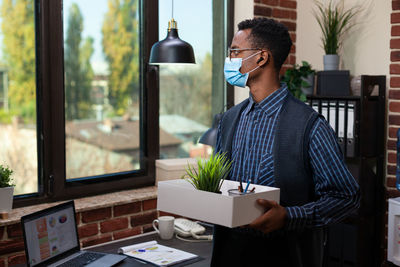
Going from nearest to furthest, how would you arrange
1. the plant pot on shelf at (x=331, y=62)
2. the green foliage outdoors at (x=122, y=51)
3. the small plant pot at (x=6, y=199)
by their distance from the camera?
the small plant pot at (x=6, y=199)
the green foliage outdoors at (x=122, y=51)
the plant pot on shelf at (x=331, y=62)

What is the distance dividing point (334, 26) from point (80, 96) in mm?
1749

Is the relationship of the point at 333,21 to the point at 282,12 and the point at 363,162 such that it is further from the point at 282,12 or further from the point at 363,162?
the point at 363,162

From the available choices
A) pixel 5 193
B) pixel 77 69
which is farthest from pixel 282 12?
pixel 5 193

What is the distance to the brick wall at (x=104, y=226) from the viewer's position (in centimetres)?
256

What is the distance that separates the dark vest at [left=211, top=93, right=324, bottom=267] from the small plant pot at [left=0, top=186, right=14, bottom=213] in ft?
4.20

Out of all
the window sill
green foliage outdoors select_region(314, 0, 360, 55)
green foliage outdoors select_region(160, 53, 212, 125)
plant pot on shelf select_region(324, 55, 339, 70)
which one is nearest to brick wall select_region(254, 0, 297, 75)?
green foliage outdoors select_region(314, 0, 360, 55)

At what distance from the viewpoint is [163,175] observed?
321cm

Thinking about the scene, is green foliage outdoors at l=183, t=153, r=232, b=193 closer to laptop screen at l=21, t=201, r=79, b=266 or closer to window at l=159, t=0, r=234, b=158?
laptop screen at l=21, t=201, r=79, b=266

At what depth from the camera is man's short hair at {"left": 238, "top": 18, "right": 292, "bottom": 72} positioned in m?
1.78

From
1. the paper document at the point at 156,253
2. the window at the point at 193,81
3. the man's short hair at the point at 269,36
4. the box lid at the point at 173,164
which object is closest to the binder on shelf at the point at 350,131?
the window at the point at 193,81

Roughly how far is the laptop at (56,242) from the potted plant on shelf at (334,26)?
6.82ft

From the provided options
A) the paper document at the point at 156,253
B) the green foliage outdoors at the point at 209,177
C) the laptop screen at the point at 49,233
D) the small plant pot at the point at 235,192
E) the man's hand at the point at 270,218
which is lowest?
the paper document at the point at 156,253

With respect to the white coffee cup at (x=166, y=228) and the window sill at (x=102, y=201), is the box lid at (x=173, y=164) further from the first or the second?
the white coffee cup at (x=166, y=228)

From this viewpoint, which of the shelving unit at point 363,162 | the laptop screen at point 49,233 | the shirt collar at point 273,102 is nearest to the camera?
the shirt collar at point 273,102
